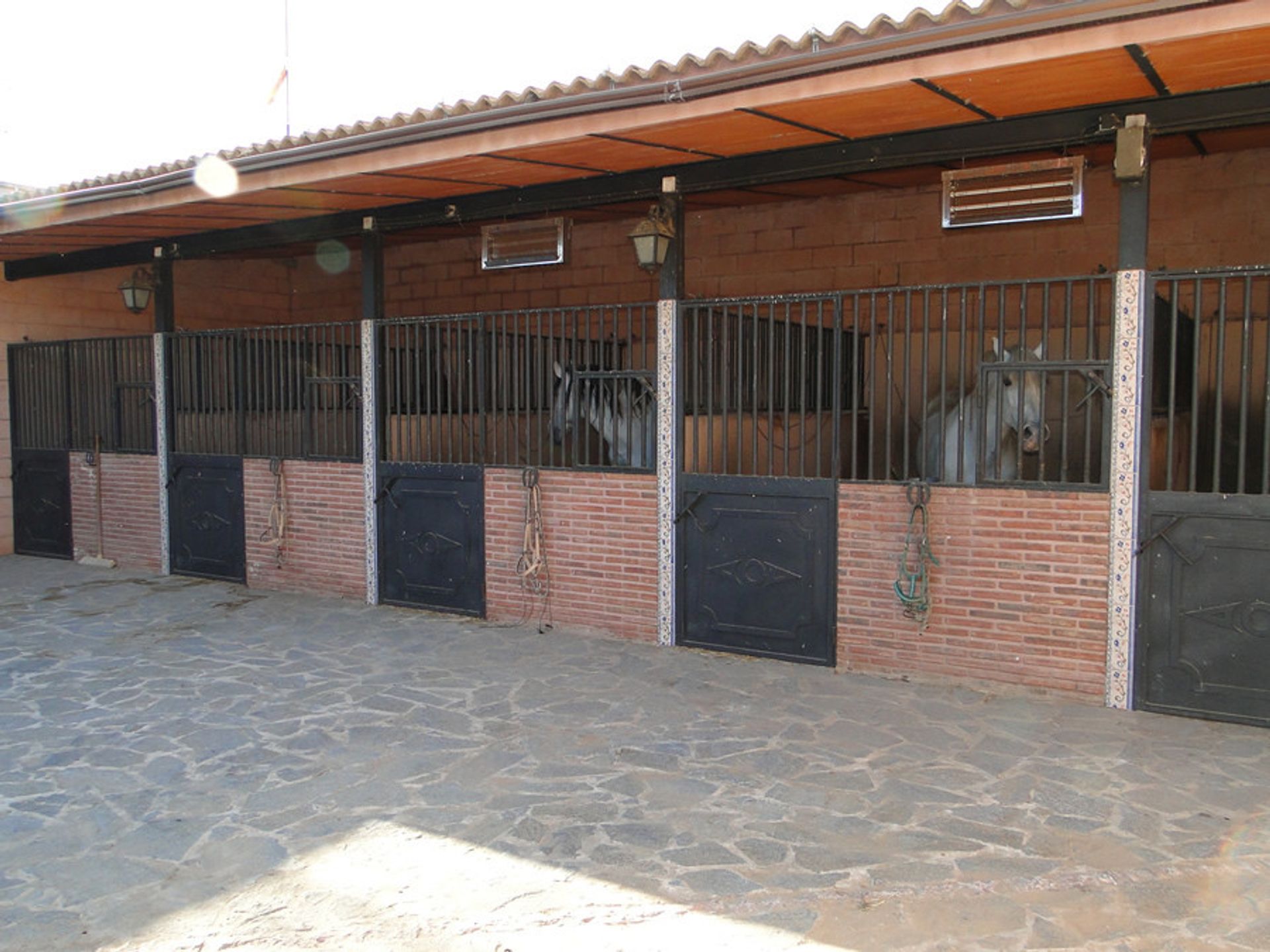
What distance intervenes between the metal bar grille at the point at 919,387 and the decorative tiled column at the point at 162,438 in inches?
198

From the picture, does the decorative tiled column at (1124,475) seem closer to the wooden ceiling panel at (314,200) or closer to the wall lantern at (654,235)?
the wall lantern at (654,235)

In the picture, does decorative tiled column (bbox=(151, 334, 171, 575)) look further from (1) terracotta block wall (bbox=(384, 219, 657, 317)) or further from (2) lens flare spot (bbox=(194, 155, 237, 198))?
(2) lens flare spot (bbox=(194, 155, 237, 198))

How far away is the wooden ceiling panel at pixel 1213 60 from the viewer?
13.1 feet

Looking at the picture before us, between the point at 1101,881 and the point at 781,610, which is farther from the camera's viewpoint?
the point at 781,610

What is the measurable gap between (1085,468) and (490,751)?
3.38 meters

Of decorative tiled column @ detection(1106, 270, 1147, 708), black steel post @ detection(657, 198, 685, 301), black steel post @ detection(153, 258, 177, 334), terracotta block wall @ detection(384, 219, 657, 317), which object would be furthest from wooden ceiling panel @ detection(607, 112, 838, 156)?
black steel post @ detection(153, 258, 177, 334)

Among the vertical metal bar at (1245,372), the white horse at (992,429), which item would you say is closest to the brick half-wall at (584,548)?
the white horse at (992,429)

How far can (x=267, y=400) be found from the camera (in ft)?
29.0

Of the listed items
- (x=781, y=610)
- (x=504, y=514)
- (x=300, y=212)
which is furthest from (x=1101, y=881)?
(x=300, y=212)

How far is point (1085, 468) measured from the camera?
520 centimetres

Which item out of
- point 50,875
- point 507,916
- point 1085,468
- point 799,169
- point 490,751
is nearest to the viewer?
point 507,916

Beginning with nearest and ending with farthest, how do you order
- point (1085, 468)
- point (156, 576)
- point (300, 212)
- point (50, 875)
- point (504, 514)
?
point (50, 875) → point (1085, 468) → point (504, 514) → point (300, 212) → point (156, 576)

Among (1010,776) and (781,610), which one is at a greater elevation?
(781,610)

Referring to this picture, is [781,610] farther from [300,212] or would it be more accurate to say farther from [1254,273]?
[300,212]
